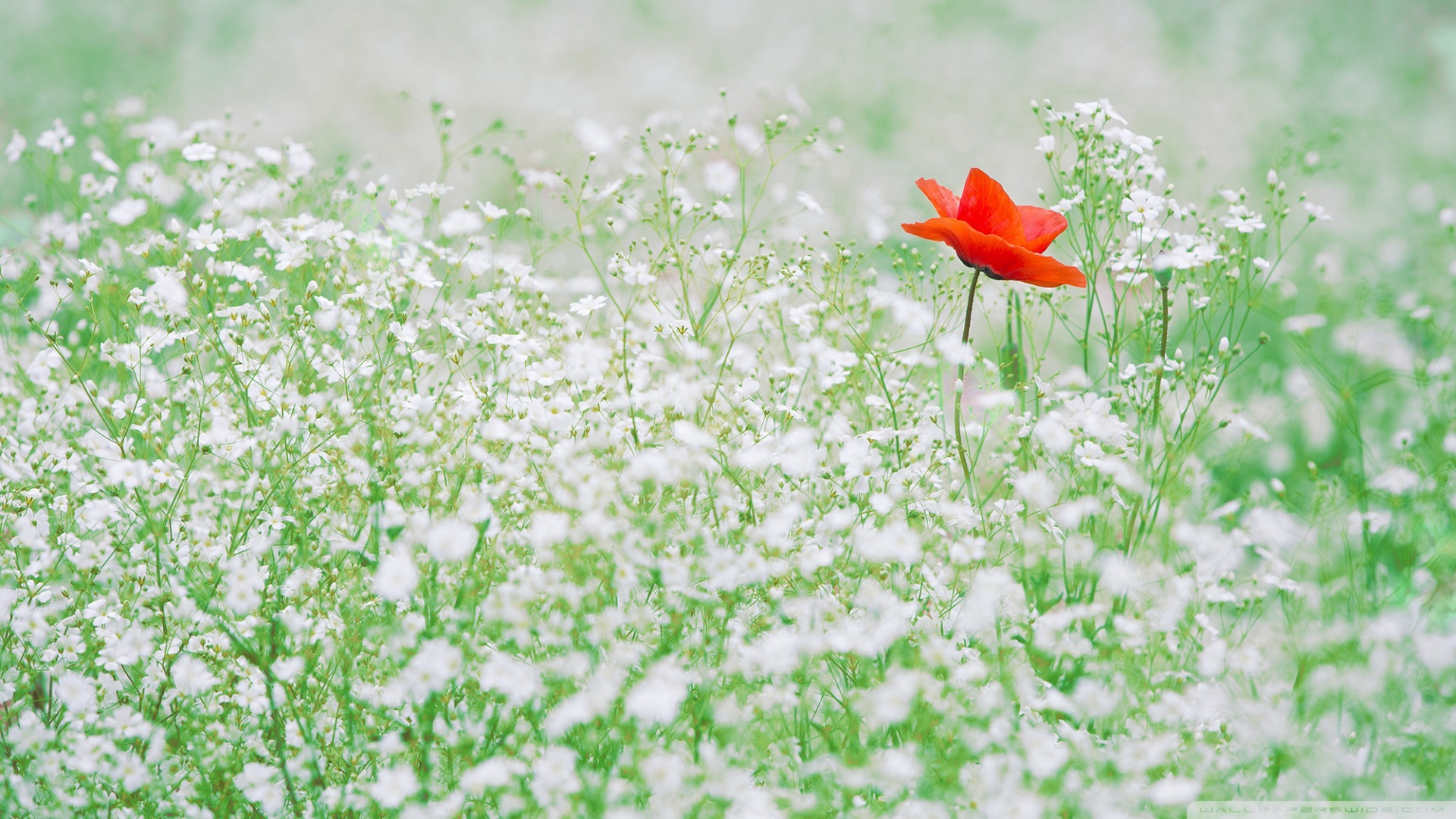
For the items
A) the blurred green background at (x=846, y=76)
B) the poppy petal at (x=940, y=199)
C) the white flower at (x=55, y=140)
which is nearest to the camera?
the poppy petal at (x=940, y=199)

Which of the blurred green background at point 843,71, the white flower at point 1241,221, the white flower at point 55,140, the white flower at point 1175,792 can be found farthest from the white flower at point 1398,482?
the blurred green background at point 843,71

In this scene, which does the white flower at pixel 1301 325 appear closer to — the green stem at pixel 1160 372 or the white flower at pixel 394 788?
the green stem at pixel 1160 372

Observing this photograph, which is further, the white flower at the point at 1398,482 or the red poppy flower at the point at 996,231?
the red poppy flower at the point at 996,231

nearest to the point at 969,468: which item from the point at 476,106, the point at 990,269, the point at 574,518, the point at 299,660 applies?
the point at 990,269

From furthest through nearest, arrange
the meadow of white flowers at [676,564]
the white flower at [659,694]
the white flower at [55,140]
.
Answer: the white flower at [55,140] < the meadow of white flowers at [676,564] < the white flower at [659,694]

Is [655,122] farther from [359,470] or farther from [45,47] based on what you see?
[45,47]

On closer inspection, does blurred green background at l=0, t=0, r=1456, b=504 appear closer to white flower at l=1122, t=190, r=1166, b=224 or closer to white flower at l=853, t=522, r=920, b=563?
white flower at l=1122, t=190, r=1166, b=224

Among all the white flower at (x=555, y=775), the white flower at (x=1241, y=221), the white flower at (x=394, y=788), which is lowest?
the white flower at (x=555, y=775)
